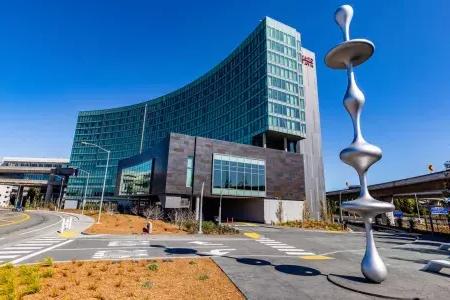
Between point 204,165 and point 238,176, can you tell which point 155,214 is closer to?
point 204,165

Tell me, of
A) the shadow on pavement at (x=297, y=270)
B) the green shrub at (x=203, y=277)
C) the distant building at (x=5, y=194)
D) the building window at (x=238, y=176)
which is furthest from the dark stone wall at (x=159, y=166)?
the distant building at (x=5, y=194)

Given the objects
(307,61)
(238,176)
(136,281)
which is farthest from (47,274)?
(307,61)

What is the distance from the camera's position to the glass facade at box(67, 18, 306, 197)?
205 feet

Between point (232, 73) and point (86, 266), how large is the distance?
70331mm

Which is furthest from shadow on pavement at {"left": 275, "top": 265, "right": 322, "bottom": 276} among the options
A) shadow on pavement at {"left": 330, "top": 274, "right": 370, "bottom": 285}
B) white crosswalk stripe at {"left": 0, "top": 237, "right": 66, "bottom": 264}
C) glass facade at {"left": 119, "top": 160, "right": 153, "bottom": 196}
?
glass facade at {"left": 119, "top": 160, "right": 153, "bottom": 196}

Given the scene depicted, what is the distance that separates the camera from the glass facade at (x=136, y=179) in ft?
179

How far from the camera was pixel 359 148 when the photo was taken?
12.7 meters

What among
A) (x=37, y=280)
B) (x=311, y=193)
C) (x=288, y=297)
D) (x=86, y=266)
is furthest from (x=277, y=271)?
(x=311, y=193)

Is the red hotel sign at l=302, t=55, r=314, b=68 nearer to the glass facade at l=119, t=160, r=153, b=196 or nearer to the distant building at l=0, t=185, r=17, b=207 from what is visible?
the glass facade at l=119, t=160, r=153, b=196

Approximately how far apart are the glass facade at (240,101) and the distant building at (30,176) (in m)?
10.1

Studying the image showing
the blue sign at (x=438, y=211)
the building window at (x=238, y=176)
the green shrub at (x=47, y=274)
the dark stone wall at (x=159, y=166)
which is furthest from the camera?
the building window at (x=238, y=176)

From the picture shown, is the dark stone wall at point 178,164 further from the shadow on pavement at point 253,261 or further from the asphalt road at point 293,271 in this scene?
the shadow on pavement at point 253,261

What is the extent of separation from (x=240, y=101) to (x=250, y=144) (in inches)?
504

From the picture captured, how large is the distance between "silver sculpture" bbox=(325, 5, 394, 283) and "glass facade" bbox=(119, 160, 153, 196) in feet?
147
